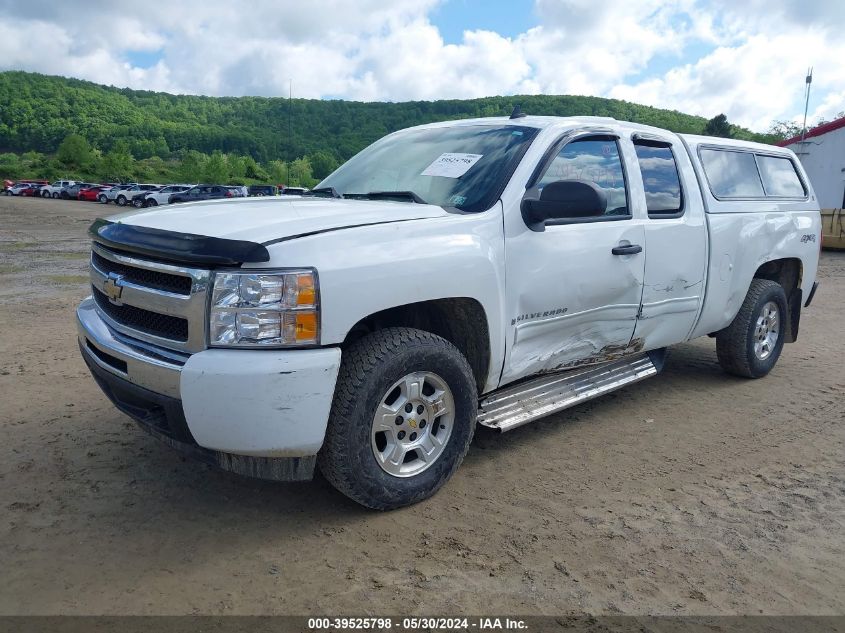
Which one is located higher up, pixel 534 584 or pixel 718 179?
pixel 718 179

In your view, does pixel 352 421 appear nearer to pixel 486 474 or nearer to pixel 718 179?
pixel 486 474

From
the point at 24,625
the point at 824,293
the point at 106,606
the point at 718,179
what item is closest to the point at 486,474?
the point at 106,606

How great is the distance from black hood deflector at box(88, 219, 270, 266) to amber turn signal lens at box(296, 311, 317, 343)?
0.26m

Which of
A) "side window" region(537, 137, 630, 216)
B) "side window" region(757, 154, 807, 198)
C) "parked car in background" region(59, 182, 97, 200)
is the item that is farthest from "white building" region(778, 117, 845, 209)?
"parked car in background" region(59, 182, 97, 200)

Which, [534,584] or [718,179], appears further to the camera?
[718,179]

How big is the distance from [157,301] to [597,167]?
2.62 metres

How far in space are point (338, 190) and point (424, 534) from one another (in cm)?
220

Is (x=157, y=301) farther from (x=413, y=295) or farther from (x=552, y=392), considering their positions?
(x=552, y=392)

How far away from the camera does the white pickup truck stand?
263 cm

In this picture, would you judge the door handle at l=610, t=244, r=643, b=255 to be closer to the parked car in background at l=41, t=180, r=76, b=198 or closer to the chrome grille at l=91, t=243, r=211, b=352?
the chrome grille at l=91, t=243, r=211, b=352

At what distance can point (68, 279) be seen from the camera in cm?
1059

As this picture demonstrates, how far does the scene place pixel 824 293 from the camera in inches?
423

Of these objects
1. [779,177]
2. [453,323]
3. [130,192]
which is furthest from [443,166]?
[130,192]

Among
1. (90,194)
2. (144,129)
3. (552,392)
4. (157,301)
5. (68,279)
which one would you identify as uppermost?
(144,129)
